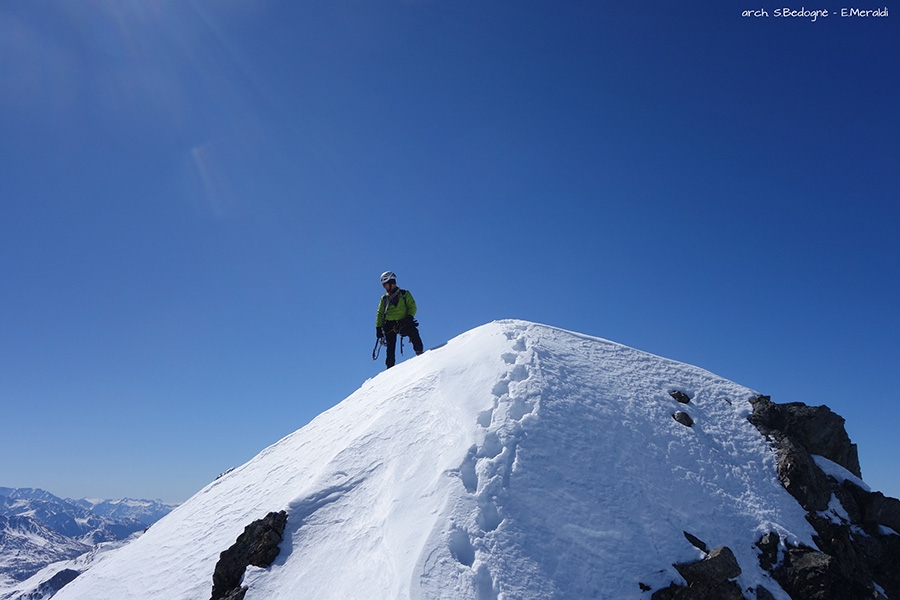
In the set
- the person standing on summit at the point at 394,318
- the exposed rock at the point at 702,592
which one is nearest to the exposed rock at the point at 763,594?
the exposed rock at the point at 702,592

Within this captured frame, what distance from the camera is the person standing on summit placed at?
19.7 m

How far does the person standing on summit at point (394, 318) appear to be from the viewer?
1966cm

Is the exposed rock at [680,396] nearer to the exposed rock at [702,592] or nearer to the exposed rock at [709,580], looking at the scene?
the exposed rock at [709,580]

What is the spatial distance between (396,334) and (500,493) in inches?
442

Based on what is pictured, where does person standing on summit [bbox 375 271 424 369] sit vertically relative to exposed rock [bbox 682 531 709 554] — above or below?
above

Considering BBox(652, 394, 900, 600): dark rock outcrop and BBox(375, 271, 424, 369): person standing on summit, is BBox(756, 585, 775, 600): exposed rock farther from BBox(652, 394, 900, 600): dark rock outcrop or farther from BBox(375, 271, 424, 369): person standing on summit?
BBox(375, 271, 424, 369): person standing on summit

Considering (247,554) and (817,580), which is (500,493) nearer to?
(247,554)

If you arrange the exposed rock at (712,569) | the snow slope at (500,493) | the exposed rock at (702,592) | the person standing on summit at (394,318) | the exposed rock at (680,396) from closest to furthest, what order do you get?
the exposed rock at (702,592), the snow slope at (500,493), the exposed rock at (712,569), the exposed rock at (680,396), the person standing on summit at (394,318)

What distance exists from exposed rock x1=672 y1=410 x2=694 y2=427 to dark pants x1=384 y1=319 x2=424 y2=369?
394 inches

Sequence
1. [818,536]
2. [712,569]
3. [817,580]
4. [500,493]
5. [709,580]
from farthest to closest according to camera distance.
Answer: [818,536], [500,493], [817,580], [712,569], [709,580]

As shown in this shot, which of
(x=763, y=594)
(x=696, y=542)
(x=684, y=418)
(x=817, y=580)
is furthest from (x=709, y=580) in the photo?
(x=684, y=418)

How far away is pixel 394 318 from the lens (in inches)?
786

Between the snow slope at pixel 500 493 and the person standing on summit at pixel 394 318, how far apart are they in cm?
364

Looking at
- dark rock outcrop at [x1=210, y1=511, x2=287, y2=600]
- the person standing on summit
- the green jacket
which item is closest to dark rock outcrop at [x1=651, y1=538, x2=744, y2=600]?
dark rock outcrop at [x1=210, y1=511, x2=287, y2=600]
